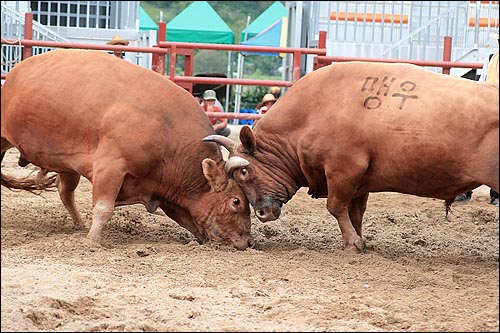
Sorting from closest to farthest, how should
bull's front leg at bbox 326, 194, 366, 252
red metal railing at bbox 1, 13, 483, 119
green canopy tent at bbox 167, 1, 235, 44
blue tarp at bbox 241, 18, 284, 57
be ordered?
bull's front leg at bbox 326, 194, 366, 252, red metal railing at bbox 1, 13, 483, 119, green canopy tent at bbox 167, 1, 235, 44, blue tarp at bbox 241, 18, 284, 57

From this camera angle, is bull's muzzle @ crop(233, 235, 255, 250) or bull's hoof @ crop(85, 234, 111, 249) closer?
bull's hoof @ crop(85, 234, 111, 249)

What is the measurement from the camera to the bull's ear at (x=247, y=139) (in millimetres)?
6943

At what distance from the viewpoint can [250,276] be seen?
5.73 m

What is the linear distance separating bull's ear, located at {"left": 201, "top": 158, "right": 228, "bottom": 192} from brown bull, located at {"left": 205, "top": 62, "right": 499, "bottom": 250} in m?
0.11

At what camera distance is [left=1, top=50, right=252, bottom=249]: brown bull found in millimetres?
6605

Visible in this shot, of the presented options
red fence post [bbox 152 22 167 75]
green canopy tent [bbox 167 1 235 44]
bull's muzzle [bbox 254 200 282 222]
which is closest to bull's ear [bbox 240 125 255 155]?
bull's muzzle [bbox 254 200 282 222]

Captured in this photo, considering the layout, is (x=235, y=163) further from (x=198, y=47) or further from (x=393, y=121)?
(x=198, y=47)

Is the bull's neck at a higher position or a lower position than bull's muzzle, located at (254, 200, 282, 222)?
higher

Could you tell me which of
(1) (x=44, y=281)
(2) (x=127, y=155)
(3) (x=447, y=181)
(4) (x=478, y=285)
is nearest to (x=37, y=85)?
(2) (x=127, y=155)

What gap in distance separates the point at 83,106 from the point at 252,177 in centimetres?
140

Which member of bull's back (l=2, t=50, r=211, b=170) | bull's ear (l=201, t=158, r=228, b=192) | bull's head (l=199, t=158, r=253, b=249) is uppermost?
bull's back (l=2, t=50, r=211, b=170)

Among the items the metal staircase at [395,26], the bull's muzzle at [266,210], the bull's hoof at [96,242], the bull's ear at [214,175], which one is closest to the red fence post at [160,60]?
the bull's ear at [214,175]

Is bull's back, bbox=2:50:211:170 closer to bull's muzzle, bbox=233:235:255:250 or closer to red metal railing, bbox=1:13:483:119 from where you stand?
bull's muzzle, bbox=233:235:255:250

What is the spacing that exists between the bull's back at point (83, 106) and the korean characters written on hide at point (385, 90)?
1.37m
